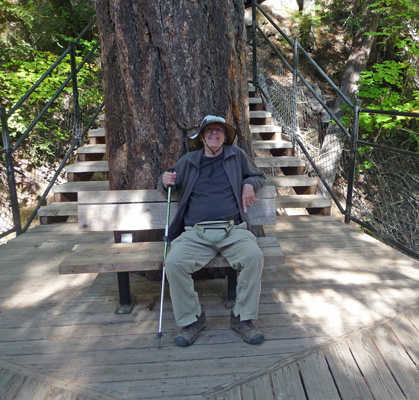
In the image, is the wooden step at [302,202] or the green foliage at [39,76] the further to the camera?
the green foliage at [39,76]

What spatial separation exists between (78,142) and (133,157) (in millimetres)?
3064

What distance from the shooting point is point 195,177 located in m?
2.77

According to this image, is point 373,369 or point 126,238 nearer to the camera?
point 373,369

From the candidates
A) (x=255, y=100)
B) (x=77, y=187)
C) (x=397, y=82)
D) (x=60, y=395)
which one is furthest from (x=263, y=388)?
(x=397, y=82)

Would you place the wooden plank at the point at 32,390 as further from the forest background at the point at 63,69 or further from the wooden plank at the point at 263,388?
the forest background at the point at 63,69

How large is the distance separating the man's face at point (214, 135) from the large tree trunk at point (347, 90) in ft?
20.8

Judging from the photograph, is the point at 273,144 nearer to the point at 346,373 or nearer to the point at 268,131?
the point at 268,131

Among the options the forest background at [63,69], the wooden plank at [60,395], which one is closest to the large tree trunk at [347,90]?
the forest background at [63,69]

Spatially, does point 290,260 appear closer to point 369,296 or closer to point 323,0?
point 369,296

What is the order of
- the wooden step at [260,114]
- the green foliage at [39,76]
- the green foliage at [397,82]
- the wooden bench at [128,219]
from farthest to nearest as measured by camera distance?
the green foliage at [397,82] → the green foliage at [39,76] → the wooden step at [260,114] → the wooden bench at [128,219]

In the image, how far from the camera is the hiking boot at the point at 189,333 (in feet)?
7.47

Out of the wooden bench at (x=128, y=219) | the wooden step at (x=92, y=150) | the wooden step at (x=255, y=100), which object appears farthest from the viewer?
the wooden step at (x=255, y=100)

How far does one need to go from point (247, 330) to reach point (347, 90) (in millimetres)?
8249

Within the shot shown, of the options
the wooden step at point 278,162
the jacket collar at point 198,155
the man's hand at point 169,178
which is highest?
the jacket collar at point 198,155
